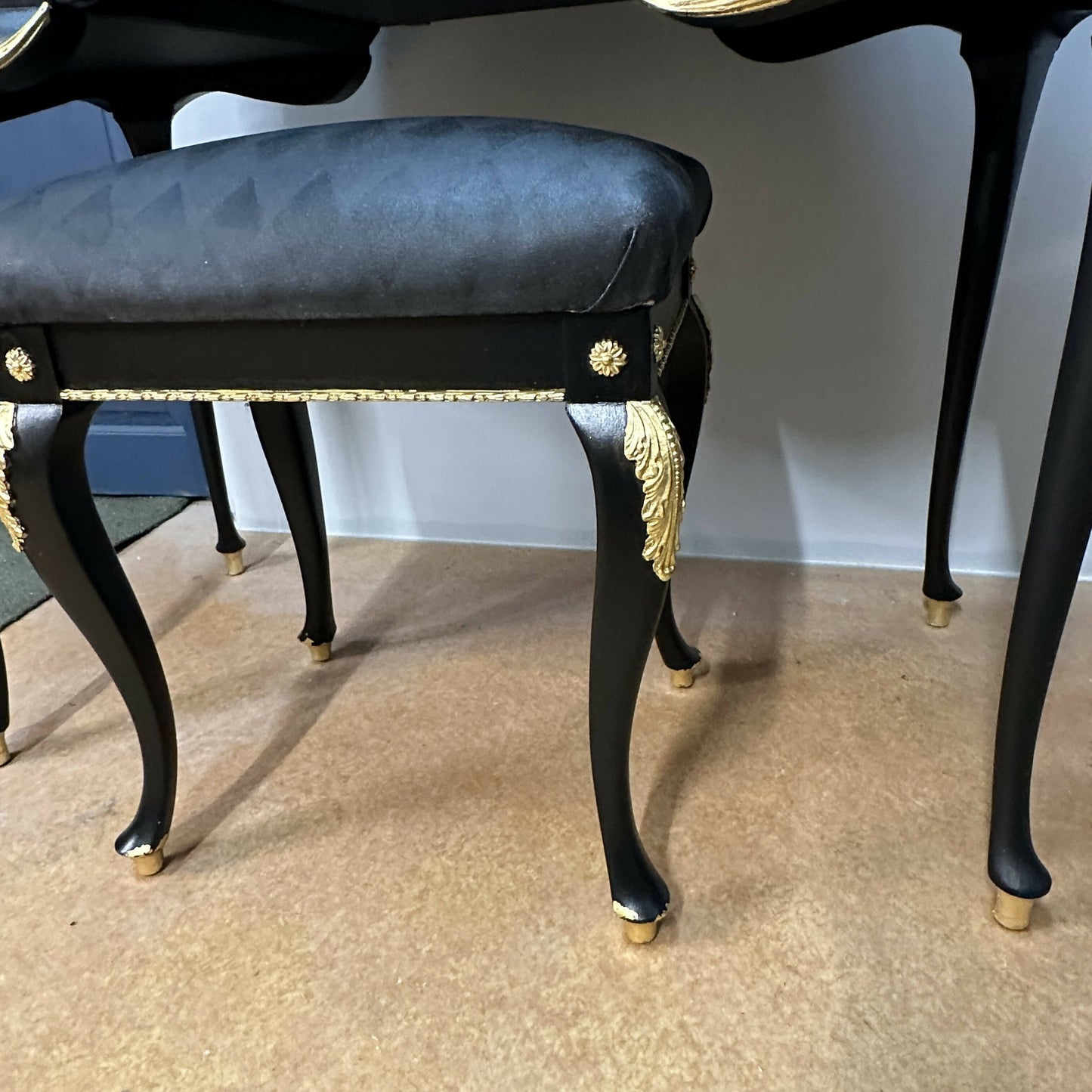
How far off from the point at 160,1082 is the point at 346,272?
1.88ft

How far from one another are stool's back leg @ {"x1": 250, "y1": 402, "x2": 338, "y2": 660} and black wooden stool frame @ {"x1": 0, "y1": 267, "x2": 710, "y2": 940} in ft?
1.03

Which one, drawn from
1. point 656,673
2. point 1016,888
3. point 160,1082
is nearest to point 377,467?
point 656,673

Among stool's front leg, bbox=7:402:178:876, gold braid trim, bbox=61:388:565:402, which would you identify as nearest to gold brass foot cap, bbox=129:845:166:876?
stool's front leg, bbox=7:402:178:876

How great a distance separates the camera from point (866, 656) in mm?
1077

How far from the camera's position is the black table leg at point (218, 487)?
1.33 metres

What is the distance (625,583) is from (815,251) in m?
0.73

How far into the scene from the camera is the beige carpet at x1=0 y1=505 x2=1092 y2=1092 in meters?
0.65

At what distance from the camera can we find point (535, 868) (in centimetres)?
80

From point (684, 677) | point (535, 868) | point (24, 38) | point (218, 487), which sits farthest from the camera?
point (218, 487)

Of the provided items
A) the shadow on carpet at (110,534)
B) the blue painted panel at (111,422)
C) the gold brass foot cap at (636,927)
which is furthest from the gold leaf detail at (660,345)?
the blue painted panel at (111,422)

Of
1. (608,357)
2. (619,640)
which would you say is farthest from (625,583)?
(608,357)

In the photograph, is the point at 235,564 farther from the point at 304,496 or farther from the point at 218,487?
the point at 304,496

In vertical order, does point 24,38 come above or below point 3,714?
above

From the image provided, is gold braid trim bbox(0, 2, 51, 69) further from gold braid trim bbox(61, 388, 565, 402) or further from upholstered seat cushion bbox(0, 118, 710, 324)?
gold braid trim bbox(61, 388, 565, 402)
